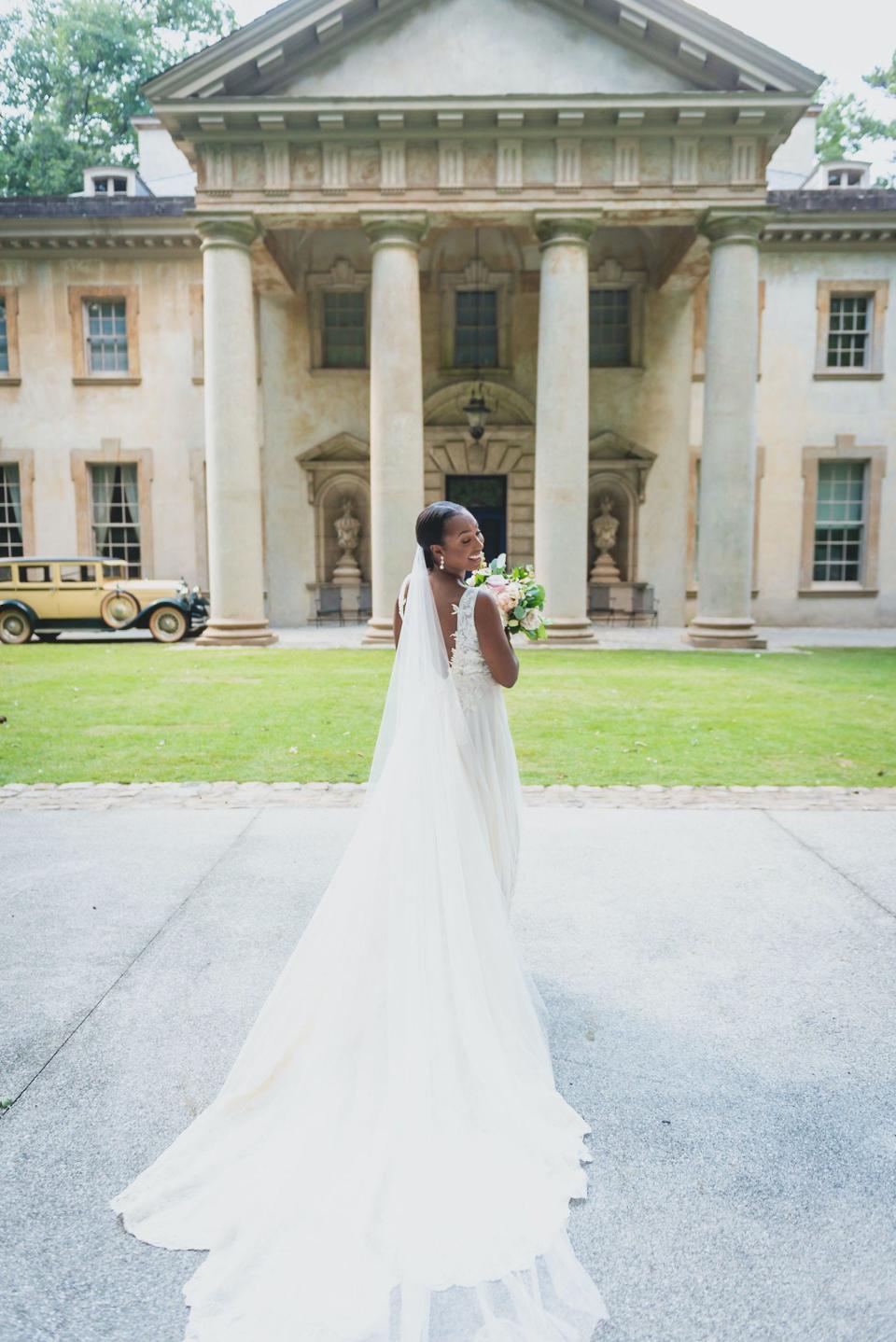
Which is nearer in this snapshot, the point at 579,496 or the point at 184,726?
the point at 184,726

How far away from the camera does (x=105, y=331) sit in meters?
23.4

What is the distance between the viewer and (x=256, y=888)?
5059mm

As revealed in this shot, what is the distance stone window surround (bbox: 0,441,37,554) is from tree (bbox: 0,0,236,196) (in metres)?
18.3

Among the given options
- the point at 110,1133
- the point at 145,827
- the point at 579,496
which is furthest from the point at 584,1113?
the point at 579,496

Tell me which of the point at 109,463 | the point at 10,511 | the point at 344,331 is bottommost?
the point at 10,511

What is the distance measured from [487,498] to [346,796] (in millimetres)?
16844

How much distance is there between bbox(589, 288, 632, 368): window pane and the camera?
2278cm

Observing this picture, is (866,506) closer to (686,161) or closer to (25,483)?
(686,161)

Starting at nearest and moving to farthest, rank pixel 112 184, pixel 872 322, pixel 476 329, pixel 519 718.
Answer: pixel 519 718 < pixel 476 329 < pixel 872 322 < pixel 112 184

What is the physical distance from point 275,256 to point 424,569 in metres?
19.5

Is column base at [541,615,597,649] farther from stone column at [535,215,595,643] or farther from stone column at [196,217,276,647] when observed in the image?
stone column at [196,217,276,647]

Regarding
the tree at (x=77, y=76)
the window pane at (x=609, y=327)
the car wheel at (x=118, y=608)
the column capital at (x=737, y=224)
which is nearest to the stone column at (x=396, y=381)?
the column capital at (x=737, y=224)

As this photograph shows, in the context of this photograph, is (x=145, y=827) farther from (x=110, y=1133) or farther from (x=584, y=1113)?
(x=584, y=1113)

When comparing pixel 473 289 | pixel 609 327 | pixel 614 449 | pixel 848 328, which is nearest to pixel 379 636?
pixel 614 449
